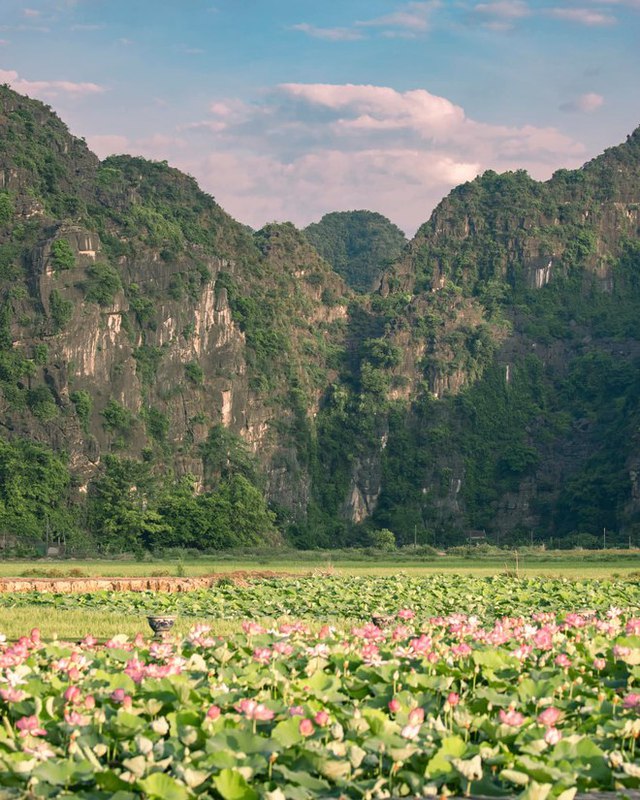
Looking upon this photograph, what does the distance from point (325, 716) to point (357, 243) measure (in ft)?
517

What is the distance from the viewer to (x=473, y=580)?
34094 mm

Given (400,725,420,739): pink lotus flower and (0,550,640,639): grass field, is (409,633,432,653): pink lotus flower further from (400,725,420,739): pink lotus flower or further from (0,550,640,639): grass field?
(0,550,640,639): grass field

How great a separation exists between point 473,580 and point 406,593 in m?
6.72

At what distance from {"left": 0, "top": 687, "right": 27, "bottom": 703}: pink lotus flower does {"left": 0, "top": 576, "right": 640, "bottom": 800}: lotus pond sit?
2 centimetres

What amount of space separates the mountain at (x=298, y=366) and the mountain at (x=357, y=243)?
34.8 meters

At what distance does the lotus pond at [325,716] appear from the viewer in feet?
26.4

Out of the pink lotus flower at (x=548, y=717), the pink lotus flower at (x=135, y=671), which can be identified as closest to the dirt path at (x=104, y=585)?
the pink lotus flower at (x=135, y=671)

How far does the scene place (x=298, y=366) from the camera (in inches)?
4107

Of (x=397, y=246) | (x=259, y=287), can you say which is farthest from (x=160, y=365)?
(x=397, y=246)

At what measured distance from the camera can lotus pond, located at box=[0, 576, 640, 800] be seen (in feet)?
26.4

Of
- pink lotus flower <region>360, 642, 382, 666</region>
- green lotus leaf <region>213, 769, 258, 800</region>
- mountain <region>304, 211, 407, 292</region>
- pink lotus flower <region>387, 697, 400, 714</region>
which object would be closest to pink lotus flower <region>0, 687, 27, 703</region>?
green lotus leaf <region>213, 769, 258, 800</region>

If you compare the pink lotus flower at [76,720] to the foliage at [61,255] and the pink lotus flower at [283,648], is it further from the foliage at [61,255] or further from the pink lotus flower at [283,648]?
the foliage at [61,255]

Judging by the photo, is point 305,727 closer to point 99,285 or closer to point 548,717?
point 548,717

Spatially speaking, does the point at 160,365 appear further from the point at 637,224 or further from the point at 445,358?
the point at 637,224
